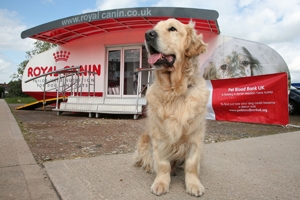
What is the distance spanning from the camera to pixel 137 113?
7453mm

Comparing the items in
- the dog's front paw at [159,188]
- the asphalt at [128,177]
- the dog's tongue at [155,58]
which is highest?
the dog's tongue at [155,58]

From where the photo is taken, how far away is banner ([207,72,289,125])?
680 cm

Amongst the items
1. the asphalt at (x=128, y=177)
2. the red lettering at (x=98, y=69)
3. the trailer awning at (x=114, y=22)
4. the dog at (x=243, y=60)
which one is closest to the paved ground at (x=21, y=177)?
the asphalt at (x=128, y=177)

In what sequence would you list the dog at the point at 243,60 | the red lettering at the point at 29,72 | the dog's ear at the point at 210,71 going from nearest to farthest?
the dog at the point at 243,60 < the dog's ear at the point at 210,71 < the red lettering at the point at 29,72

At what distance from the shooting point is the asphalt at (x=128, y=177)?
2121 millimetres

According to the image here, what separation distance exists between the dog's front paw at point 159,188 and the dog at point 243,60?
7.80 metres

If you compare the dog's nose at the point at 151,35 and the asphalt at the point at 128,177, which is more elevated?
the dog's nose at the point at 151,35

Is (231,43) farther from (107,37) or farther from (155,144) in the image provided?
(155,144)

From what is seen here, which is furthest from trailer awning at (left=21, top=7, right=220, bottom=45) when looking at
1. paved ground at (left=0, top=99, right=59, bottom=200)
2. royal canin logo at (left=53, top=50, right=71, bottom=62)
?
paved ground at (left=0, top=99, right=59, bottom=200)

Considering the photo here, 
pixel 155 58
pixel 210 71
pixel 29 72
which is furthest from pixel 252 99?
pixel 29 72

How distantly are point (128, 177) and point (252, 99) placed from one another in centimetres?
587

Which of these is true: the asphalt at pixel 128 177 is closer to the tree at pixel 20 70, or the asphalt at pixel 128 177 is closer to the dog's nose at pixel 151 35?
the dog's nose at pixel 151 35

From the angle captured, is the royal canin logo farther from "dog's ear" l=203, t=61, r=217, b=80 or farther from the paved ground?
the paved ground

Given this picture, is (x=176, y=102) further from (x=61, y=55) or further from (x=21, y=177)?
(x=61, y=55)
